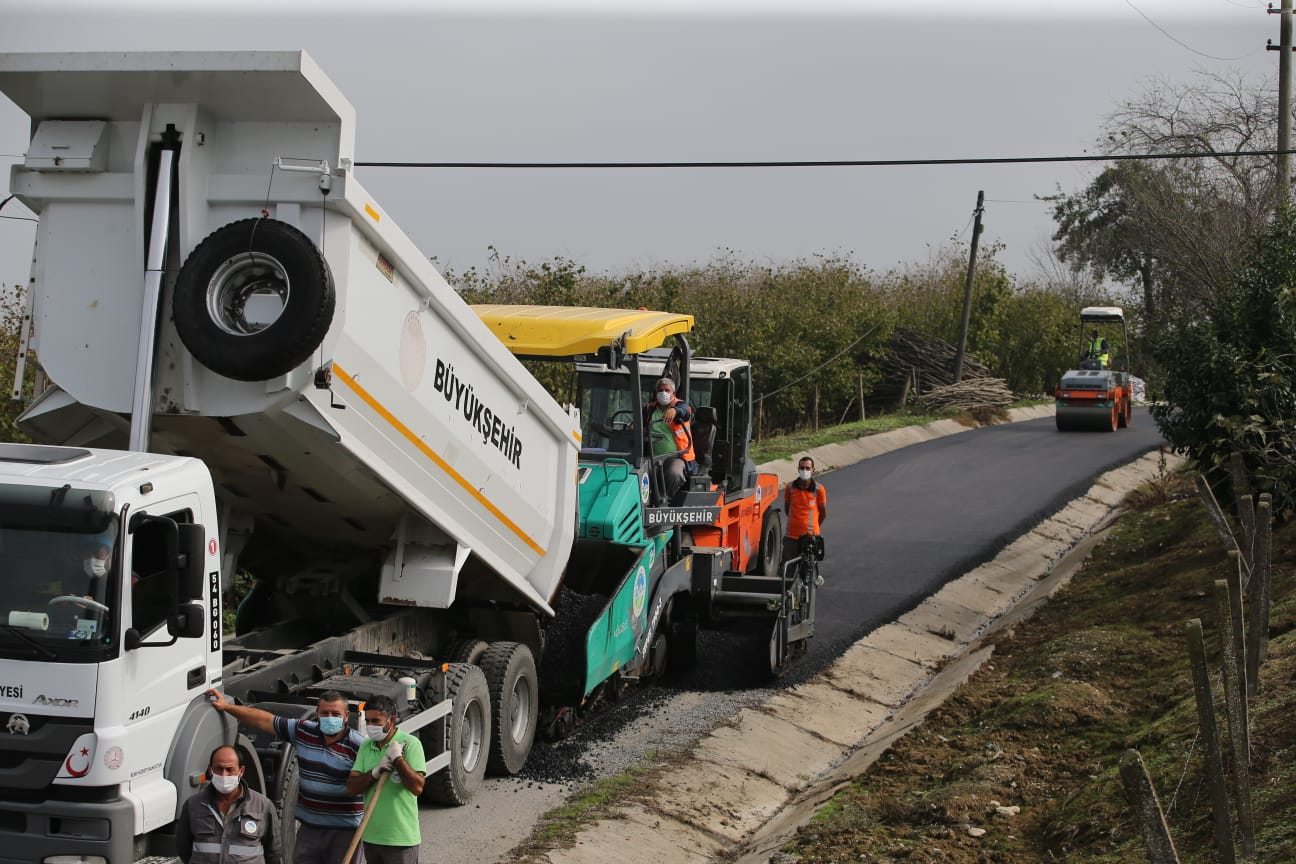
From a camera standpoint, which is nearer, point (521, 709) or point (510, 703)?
point (510, 703)

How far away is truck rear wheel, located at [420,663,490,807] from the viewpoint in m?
8.62

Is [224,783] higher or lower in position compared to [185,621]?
lower

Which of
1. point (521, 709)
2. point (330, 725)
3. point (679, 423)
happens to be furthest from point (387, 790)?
point (679, 423)

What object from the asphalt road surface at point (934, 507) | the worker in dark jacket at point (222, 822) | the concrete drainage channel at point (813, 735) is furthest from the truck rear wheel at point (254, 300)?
the asphalt road surface at point (934, 507)

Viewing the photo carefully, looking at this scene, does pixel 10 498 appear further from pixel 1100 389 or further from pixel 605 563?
pixel 1100 389

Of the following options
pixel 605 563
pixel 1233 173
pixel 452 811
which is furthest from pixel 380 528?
pixel 1233 173

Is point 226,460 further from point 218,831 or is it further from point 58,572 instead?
point 218,831

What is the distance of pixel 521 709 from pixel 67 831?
4.11 meters

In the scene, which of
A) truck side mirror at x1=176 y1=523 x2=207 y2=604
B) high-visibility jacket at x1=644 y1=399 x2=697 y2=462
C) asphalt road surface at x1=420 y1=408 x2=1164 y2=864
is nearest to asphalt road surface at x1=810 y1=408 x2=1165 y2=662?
asphalt road surface at x1=420 y1=408 x2=1164 y2=864

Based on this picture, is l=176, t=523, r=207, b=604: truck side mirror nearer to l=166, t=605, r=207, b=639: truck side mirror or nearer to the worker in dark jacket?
l=166, t=605, r=207, b=639: truck side mirror

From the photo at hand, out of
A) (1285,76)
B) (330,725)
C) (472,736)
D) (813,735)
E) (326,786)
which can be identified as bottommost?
(813,735)

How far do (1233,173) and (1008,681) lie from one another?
1466 cm

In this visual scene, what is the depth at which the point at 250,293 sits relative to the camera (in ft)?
23.9

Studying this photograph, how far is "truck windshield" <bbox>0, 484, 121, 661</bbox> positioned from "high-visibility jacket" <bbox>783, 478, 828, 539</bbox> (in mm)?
8351
